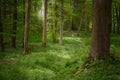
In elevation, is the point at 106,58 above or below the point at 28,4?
below

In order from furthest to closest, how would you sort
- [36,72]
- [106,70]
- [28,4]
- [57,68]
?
[28,4] < [57,68] < [36,72] < [106,70]

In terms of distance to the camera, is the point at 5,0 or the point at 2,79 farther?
the point at 5,0

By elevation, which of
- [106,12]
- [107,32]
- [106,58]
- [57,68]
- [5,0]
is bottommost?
[57,68]

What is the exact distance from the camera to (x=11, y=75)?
10281 millimetres

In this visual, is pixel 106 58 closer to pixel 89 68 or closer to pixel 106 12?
pixel 89 68

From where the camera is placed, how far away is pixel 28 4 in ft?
57.7

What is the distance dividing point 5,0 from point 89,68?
860 centimetres

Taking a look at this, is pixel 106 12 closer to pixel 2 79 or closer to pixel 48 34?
pixel 2 79

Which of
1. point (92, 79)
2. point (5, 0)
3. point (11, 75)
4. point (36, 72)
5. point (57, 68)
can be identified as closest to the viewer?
point (92, 79)

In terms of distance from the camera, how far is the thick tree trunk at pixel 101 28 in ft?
34.7

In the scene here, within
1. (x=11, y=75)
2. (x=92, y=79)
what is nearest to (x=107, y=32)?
(x=92, y=79)

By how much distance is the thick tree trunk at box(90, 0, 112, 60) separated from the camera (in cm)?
1056

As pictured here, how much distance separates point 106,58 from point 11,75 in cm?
449

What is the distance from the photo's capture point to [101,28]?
10562 millimetres
